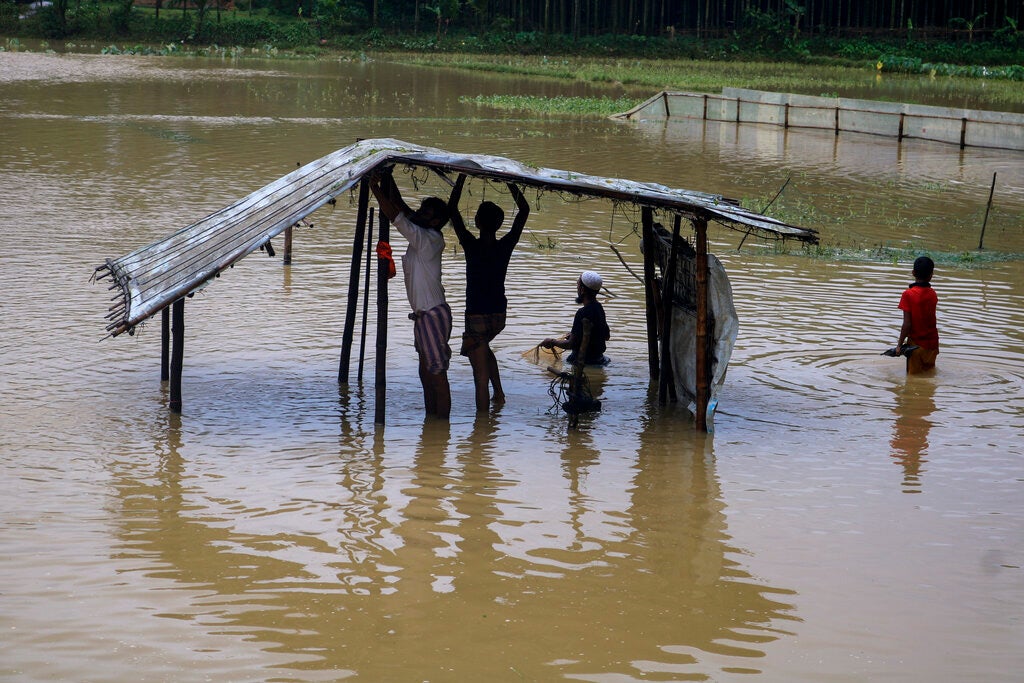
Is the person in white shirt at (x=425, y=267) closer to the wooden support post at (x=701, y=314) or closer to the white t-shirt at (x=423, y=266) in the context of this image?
the white t-shirt at (x=423, y=266)

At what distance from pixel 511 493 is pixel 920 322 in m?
4.20

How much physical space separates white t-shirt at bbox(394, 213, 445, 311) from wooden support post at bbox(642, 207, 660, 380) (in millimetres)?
1685

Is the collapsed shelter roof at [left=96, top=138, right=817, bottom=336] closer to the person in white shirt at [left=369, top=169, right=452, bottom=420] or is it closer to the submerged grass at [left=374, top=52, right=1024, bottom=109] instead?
the person in white shirt at [left=369, top=169, right=452, bottom=420]

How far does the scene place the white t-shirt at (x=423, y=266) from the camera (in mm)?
7426

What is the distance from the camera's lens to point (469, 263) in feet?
25.5

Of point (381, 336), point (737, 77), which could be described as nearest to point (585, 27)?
point (737, 77)

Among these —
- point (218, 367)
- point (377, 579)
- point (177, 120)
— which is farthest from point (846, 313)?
point (177, 120)

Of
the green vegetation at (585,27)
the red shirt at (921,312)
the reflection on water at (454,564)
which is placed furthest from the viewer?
the green vegetation at (585,27)

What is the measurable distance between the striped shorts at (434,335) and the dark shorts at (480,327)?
10.8 inches

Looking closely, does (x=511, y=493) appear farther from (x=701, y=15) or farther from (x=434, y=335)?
(x=701, y=15)

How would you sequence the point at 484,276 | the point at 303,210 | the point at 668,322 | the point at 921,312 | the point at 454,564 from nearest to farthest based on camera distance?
the point at 454,564 < the point at 303,210 < the point at 484,276 < the point at 668,322 < the point at 921,312

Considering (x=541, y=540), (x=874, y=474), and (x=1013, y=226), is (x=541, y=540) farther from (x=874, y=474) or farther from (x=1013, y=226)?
(x=1013, y=226)

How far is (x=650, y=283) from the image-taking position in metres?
8.51

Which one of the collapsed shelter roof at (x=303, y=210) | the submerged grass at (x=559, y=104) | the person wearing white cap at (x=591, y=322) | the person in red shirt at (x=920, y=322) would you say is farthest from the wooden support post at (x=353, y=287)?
the submerged grass at (x=559, y=104)
